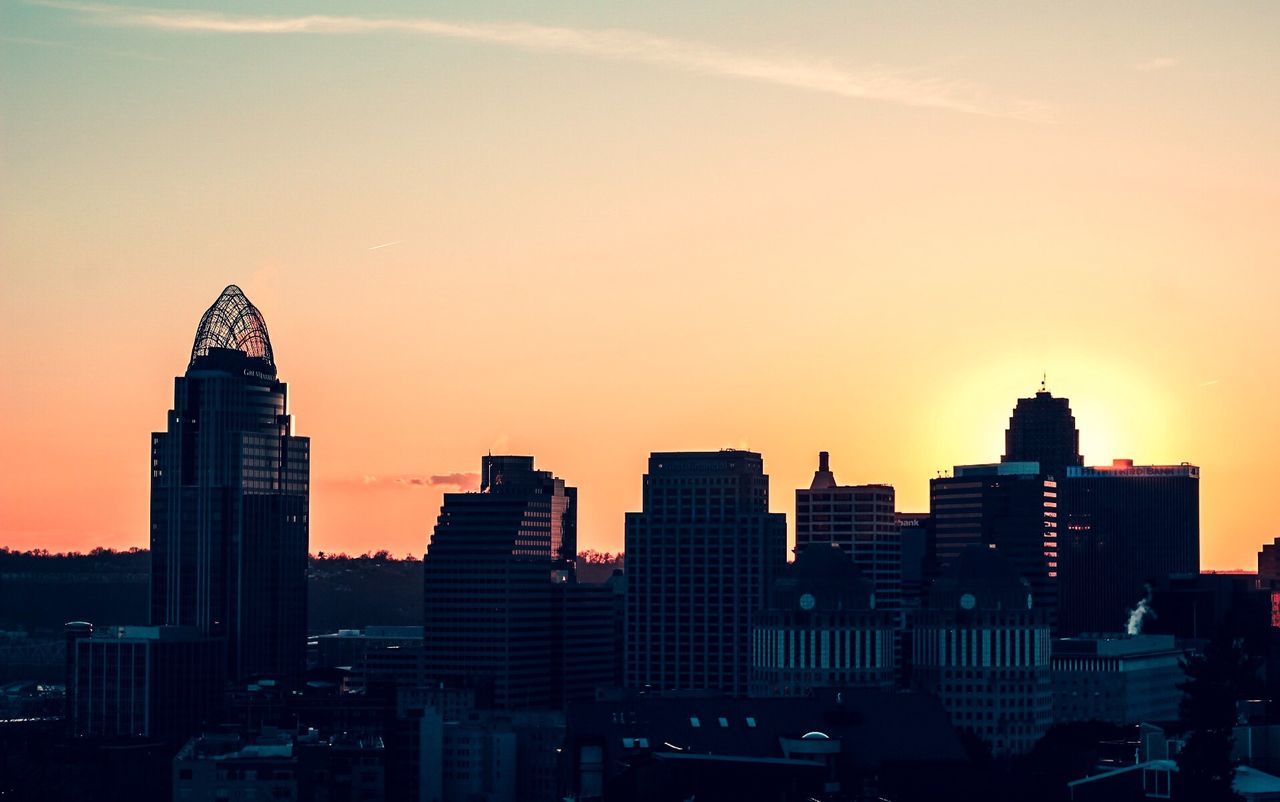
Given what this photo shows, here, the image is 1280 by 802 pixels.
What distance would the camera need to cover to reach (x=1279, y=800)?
196625mm

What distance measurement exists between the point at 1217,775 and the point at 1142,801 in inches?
256

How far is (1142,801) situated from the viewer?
200 meters

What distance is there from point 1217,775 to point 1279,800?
5039mm

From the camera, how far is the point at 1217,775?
196 m

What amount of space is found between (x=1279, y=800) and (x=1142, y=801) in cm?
1012
